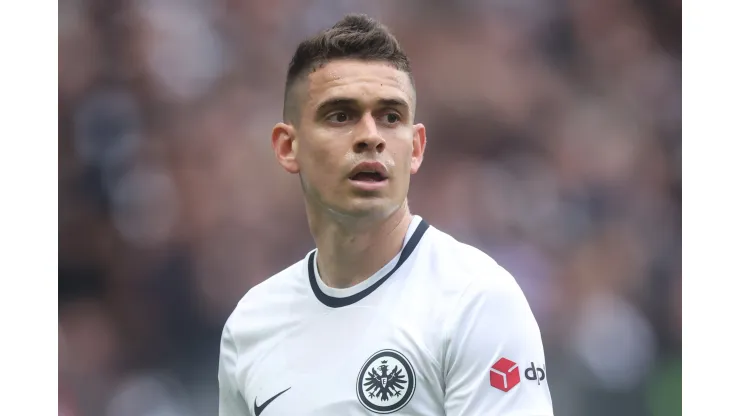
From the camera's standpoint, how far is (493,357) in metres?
2.62

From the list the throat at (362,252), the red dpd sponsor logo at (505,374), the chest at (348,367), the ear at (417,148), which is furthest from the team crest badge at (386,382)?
the ear at (417,148)

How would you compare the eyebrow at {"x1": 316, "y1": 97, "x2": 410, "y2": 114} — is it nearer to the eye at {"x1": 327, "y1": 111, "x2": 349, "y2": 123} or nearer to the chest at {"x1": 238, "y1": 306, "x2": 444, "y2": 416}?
the eye at {"x1": 327, "y1": 111, "x2": 349, "y2": 123}

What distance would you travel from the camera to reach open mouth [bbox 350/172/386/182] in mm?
Result: 2916

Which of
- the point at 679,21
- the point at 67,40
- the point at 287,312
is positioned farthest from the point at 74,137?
the point at 679,21

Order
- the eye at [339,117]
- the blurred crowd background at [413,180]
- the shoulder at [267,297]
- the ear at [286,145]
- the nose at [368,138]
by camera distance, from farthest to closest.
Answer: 1. the blurred crowd background at [413,180]
2. the shoulder at [267,297]
3. the ear at [286,145]
4. the eye at [339,117]
5. the nose at [368,138]

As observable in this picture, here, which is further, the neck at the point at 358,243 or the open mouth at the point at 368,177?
the neck at the point at 358,243

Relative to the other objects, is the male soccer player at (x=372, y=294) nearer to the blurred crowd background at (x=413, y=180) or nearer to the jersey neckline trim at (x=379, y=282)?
the jersey neckline trim at (x=379, y=282)

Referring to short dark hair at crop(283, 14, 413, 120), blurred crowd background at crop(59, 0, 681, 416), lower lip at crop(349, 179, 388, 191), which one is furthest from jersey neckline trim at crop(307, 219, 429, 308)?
blurred crowd background at crop(59, 0, 681, 416)

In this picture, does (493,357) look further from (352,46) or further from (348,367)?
(352,46)

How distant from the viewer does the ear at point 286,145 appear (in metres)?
3.17

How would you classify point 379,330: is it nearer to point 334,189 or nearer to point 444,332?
point 444,332

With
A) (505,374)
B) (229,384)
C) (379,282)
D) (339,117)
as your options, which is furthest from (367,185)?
(229,384)

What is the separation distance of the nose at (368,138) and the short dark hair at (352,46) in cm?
26

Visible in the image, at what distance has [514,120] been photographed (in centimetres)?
481
